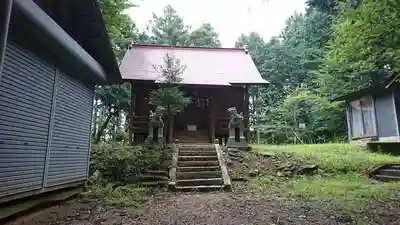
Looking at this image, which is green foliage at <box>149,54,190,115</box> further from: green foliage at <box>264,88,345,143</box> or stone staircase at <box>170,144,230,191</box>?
green foliage at <box>264,88,345,143</box>

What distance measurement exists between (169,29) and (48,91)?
97.2 feet

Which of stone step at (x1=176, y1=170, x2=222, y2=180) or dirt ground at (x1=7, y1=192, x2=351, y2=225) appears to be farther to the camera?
stone step at (x1=176, y1=170, x2=222, y2=180)

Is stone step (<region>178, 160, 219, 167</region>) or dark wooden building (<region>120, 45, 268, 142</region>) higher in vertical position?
dark wooden building (<region>120, 45, 268, 142</region>)

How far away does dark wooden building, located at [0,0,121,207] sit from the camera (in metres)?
5.25

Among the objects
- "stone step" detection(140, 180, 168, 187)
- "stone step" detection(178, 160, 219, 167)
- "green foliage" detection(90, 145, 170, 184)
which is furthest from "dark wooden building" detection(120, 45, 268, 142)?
"stone step" detection(140, 180, 168, 187)

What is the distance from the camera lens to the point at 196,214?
6367mm

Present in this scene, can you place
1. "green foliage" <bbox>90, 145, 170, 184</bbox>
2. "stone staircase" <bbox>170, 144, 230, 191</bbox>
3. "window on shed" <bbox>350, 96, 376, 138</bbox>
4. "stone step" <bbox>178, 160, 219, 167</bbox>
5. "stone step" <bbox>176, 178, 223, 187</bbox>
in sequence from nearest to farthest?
"stone staircase" <bbox>170, 144, 230, 191</bbox> → "stone step" <bbox>176, 178, 223, 187</bbox> → "green foliage" <bbox>90, 145, 170, 184</bbox> → "stone step" <bbox>178, 160, 219, 167</bbox> → "window on shed" <bbox>350, 96, 376, 138</bbox>

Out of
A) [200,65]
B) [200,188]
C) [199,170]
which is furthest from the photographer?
[200,65]

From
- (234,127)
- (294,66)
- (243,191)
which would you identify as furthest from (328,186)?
(294,66)

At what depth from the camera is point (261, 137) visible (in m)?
28.2

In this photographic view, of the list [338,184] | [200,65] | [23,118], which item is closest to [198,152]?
[338,184]

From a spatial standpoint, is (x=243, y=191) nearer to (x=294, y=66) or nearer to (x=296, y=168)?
(x=296, y=168)

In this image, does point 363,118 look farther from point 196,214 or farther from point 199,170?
point 196,214

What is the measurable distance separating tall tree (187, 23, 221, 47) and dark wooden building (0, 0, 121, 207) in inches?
1051
